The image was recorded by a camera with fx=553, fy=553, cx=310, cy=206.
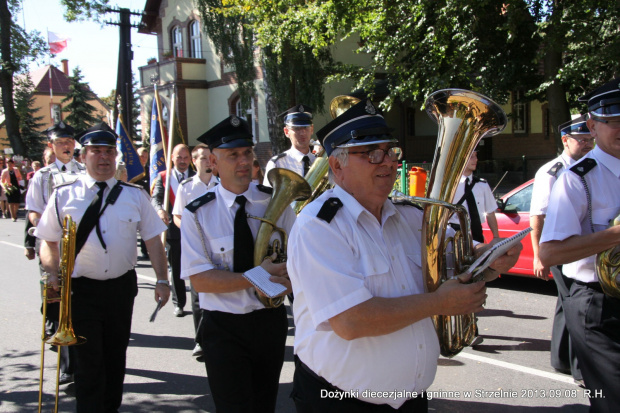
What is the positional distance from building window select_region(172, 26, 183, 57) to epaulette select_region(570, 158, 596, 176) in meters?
28.1

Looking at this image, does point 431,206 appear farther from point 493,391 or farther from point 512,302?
point 512,302

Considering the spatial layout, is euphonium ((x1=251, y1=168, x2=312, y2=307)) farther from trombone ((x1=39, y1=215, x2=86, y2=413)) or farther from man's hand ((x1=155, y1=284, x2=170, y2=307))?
trombone ((x1=39, y1=215, x2=86, y2=413))

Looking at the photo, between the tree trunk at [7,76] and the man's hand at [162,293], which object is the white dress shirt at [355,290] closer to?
the man's hand at [162,293]

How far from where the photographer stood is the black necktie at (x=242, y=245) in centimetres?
323

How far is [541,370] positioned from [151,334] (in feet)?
13.4

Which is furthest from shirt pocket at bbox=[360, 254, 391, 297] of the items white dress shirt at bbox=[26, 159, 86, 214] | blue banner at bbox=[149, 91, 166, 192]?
blue banner at bbox=[149, 91, 166, 192]

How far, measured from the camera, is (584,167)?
2.88 m

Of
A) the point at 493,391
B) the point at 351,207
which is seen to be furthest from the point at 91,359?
the point at 493,391

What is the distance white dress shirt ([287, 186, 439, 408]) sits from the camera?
203cm

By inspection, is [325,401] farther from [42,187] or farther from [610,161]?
[42,187]

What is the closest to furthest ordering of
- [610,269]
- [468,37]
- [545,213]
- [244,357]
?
[610,269] → [244,357] → [545,213] → [468,37]

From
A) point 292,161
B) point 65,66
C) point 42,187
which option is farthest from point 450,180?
point 65,66

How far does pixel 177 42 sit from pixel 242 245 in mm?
28158

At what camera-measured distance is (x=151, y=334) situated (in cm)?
629
